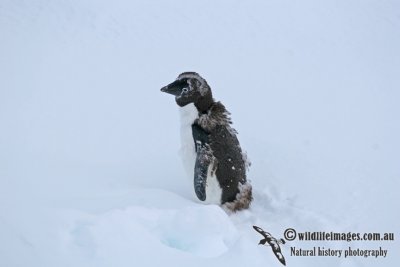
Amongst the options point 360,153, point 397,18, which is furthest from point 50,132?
A: point 397,18

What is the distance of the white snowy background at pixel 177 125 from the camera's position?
2.70 metres

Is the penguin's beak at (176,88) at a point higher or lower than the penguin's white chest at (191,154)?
higher

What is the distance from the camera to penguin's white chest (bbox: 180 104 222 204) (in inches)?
157

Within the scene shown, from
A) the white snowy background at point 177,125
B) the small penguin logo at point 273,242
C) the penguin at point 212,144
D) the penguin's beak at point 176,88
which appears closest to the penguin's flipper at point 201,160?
the penguin at point 212,144

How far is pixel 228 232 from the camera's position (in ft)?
9.48

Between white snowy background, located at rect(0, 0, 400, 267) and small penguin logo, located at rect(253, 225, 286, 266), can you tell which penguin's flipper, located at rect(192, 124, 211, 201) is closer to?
white snowy background, located at rect(0, 0, 400, 267)

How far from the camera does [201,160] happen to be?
12.5 feet

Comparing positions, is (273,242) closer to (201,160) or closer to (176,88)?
(201,160)

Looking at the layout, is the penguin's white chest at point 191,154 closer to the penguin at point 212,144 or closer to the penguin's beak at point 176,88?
the penguin at point 212,144

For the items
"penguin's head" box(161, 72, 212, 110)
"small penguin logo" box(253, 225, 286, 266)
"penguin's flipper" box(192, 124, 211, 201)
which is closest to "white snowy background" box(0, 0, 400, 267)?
"small penguin logo" box(253, 225, 286, 266)

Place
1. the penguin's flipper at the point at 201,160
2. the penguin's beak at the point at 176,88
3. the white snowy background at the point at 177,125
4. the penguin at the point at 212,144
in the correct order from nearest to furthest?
the white snowy background at the point at 177,125
the penguin's flipper at the point at 201,160
the penguin at the point at 212,144
the penguin's beak at the point at 176,88

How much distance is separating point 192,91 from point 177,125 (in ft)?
3.94

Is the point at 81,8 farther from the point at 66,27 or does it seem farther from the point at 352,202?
the point at 352,202

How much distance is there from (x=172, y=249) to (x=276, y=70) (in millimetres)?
4241
